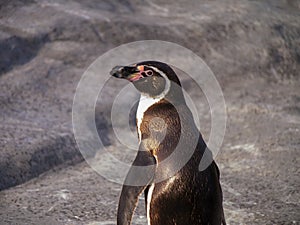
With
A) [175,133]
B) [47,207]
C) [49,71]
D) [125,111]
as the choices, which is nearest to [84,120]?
[125,111]

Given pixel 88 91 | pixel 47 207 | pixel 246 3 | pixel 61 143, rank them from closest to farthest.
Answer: pixel 47 207, pixel 61 143, pixel 88 91, pixel 246 3

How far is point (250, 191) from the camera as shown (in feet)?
12.1

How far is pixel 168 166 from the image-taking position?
248 centimetres

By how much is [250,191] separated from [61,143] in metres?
1.24

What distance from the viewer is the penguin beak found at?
8.50 feet

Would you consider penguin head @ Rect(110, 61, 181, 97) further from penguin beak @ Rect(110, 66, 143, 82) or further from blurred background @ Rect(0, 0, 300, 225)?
blurred background @ Rect(0, 0, 300, 225)

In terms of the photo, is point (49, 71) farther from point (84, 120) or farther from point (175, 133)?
point (175, 133)

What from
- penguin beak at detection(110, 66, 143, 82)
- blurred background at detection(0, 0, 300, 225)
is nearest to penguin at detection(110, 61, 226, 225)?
penguin beak at detection(110, 66, 143, 82)

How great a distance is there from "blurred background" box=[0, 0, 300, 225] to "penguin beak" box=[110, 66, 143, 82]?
3.10 feet

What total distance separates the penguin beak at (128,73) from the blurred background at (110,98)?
945mm

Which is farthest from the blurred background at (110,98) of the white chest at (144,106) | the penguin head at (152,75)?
the penguin head at (152,75)

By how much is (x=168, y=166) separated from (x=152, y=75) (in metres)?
0.36

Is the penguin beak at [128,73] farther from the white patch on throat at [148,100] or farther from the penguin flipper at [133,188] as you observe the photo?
the penguin flipper at [133,188]

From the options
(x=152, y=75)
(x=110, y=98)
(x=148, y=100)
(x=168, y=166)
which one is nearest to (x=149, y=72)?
(x=152, y=75)
